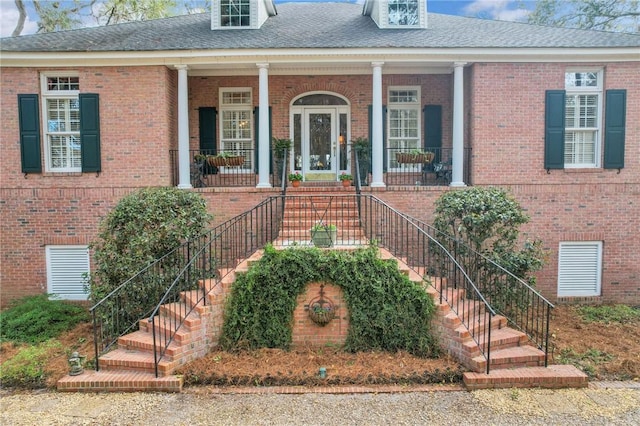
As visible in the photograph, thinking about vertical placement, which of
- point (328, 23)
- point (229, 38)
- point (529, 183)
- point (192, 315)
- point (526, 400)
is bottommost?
point (526, 400)

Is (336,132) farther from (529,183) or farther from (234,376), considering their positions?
(234,376)

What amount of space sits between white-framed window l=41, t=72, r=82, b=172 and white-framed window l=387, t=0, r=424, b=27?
25.5 ft

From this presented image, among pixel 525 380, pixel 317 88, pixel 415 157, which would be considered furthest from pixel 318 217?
pixel 525 380

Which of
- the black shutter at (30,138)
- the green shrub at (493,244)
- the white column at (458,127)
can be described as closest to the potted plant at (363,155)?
the white column at (458,127)

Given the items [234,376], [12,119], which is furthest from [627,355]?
[12,119]

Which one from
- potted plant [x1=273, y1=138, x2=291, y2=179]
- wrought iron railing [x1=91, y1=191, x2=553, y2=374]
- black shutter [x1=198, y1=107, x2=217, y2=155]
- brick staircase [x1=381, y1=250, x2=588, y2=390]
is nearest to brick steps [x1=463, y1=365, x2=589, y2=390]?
brick staircase [x1=381, y1=250, x2=588, y2=390]

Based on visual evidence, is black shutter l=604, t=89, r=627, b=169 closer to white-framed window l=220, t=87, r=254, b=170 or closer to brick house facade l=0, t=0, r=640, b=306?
brick house facade l=0, t=0, r=640, b=306

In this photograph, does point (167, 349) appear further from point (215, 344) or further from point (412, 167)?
point (412, 167)

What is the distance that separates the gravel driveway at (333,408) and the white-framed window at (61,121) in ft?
18.3

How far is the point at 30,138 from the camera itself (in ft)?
29.1

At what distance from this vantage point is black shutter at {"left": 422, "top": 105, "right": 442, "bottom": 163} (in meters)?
10.4

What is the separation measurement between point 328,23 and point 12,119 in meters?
7.90

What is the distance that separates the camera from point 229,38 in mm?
9672

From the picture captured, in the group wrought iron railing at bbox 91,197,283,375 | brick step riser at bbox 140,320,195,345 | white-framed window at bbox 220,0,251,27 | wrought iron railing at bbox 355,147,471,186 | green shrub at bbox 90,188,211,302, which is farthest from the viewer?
white-framed window at bbox 220,0,251,27
